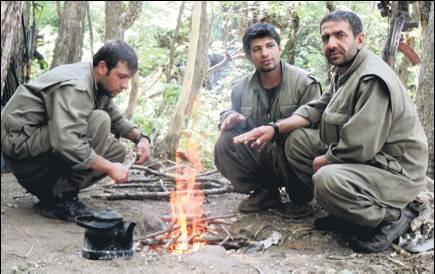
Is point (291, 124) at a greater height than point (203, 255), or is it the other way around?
point (291, 124)

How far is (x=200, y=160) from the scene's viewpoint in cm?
482

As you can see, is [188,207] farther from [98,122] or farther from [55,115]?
[55,115]

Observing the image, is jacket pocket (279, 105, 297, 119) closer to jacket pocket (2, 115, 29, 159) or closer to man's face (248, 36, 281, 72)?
man's face (248, 36, 281, 72)

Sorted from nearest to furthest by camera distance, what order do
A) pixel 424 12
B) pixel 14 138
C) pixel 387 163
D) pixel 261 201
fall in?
pixel 387 163 < pixel 14 138 < pixel 261 201 < pixel 424 12

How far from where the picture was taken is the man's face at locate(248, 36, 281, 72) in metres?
3.54

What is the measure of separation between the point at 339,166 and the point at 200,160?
2.11 meters

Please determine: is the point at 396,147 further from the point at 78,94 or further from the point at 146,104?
the point at 146,104

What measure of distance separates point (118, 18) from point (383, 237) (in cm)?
319

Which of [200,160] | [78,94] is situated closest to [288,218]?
[200,160]

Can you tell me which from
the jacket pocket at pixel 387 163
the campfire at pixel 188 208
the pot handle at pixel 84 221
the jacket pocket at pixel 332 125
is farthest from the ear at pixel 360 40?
the pot handle at pixel 84 221

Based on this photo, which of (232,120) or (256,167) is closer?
(232,120)

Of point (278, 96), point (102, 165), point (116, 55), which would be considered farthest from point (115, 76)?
point (278, 96)

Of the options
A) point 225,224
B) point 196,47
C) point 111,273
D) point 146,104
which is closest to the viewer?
point 111,273

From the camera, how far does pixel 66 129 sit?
3039 millimetres
